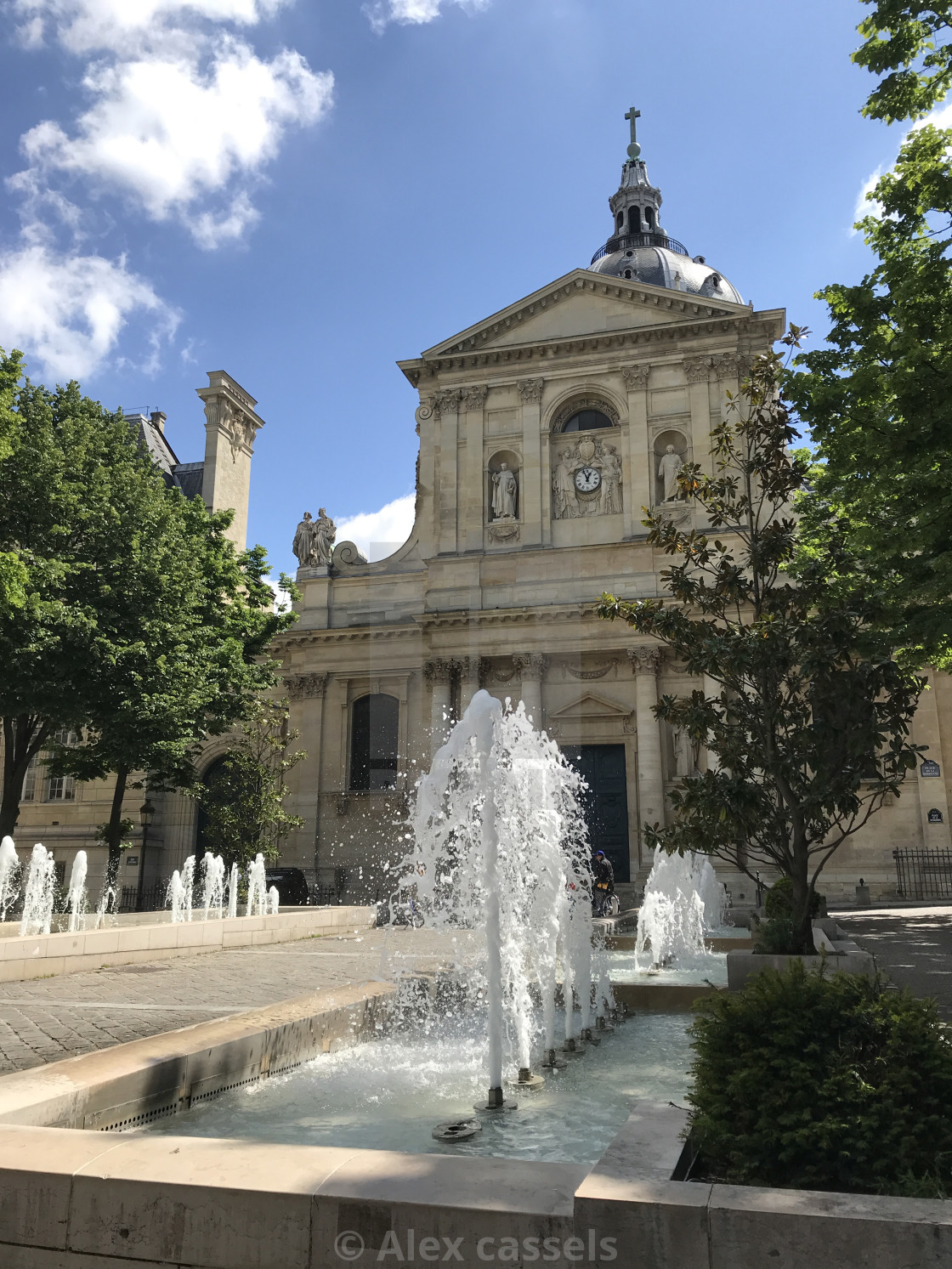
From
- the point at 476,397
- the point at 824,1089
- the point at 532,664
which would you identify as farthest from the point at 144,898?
the point at 824,1089

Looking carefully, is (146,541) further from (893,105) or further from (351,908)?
(893,105)

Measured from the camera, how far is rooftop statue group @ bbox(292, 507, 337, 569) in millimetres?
35000

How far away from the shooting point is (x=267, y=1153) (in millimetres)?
3723

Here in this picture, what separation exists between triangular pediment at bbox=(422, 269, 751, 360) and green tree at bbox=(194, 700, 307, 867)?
47.1ft

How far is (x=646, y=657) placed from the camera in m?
29.7

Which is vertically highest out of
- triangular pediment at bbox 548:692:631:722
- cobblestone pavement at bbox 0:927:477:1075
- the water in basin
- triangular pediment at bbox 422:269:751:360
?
triangular pediment at bbox 422:269:751:360

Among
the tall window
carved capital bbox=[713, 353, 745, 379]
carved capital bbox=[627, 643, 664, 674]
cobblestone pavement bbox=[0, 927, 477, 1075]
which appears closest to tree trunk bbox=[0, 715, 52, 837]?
cobblestone pavement bbox=[0, 927, 477, 1075]

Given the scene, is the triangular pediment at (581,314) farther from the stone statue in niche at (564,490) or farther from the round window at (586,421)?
the stone statue in niche at (564,490)

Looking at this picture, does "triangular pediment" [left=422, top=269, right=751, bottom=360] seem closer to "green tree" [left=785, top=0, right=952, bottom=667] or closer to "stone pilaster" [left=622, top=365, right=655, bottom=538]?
"stone pilaster" [left=622, top=365, right=655, bottom=538]

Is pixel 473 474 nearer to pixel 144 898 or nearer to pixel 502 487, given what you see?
pixel 502 487

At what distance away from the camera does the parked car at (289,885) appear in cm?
2753

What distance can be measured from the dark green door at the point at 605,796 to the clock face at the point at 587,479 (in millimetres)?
8391

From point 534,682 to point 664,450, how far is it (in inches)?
345

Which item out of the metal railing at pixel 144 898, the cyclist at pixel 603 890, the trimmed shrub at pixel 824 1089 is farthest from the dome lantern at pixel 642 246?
the trimmed shrub at pixel 824 1089
